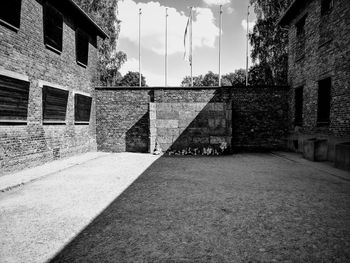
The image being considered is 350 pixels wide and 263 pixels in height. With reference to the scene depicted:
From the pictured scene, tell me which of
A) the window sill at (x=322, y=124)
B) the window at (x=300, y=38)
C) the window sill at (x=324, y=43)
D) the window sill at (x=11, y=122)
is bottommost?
the window sill at (x=11, y=122)

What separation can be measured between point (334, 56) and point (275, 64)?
1029 cm

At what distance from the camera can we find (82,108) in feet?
32.0

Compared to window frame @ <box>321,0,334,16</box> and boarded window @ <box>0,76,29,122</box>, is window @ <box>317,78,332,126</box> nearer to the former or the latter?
window frame @ <box>321,0,334,16</box>

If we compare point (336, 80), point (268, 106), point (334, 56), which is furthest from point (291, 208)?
A: point (268, 106)

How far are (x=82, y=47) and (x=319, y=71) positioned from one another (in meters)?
10.6

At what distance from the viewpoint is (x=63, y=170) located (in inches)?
257

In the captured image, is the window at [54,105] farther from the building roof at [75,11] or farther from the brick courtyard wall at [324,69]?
the brick courtyard wall at [324,69]

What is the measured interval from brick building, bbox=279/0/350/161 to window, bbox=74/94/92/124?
978cm

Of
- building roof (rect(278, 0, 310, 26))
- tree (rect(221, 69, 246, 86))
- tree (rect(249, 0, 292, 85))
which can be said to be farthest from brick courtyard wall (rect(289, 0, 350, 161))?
tree (rect(221, 69, 246, 86))

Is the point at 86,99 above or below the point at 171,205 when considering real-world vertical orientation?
above

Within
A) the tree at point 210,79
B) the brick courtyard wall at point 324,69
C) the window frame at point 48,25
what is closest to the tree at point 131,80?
the tree at point 210,79

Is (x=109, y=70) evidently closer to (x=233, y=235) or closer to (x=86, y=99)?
(x=86, y=99)

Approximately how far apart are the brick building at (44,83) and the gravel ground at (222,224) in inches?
170

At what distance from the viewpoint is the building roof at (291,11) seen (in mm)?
9680
